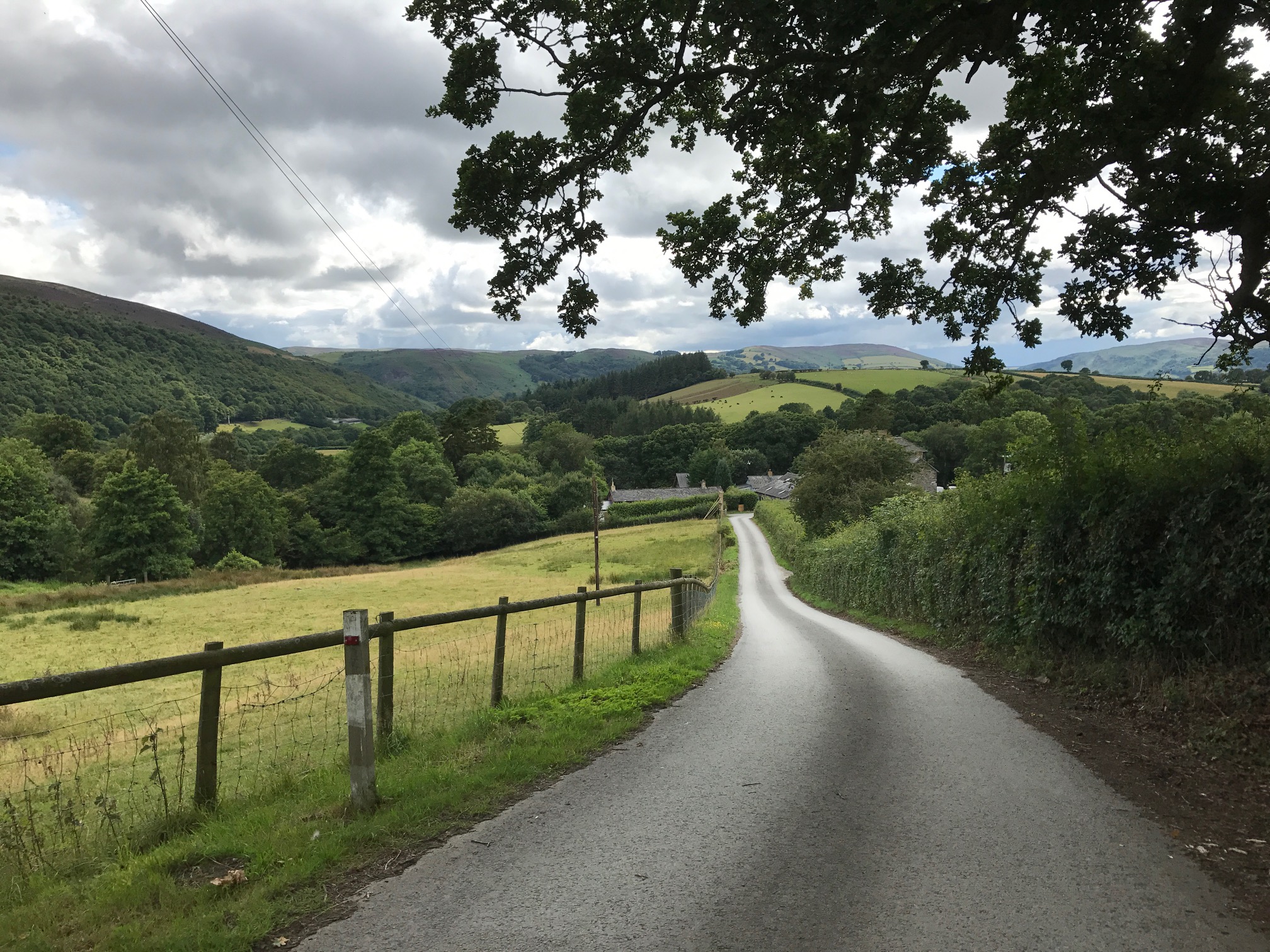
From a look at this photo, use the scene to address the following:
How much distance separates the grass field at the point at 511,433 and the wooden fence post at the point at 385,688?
429 ft

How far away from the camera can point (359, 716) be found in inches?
204

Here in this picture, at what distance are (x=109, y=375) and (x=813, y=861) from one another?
17681cm

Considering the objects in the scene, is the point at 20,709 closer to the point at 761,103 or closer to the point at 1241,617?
the point at 761,103

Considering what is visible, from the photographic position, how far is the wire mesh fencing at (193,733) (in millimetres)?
5020

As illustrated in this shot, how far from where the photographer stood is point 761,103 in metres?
8.52

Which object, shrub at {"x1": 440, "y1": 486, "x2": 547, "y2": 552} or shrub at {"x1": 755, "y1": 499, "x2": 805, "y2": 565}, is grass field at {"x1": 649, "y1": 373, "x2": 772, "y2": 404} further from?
shrub at {"x1": 755, "y1": 499, "x2": 805, "y2": 565}

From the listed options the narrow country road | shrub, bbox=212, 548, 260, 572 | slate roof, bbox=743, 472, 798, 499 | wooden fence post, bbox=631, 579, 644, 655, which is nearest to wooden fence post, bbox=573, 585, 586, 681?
wooden fence post, bbox=631, 579, 644, 655

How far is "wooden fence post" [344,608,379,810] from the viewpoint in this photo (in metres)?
5.11

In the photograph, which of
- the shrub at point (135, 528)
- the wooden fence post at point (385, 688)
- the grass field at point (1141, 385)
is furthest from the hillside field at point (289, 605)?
the grass field at point (1141, 385)

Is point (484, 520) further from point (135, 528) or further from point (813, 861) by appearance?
point (813, 861)

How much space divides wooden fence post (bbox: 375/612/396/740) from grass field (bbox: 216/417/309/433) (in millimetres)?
166025

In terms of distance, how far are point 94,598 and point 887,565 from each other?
144 ft

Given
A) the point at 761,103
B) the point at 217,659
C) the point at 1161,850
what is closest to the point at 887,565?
the point at 761,103

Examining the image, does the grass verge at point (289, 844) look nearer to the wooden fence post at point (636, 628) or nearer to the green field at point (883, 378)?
the wooden fence post at point (636, 628)
